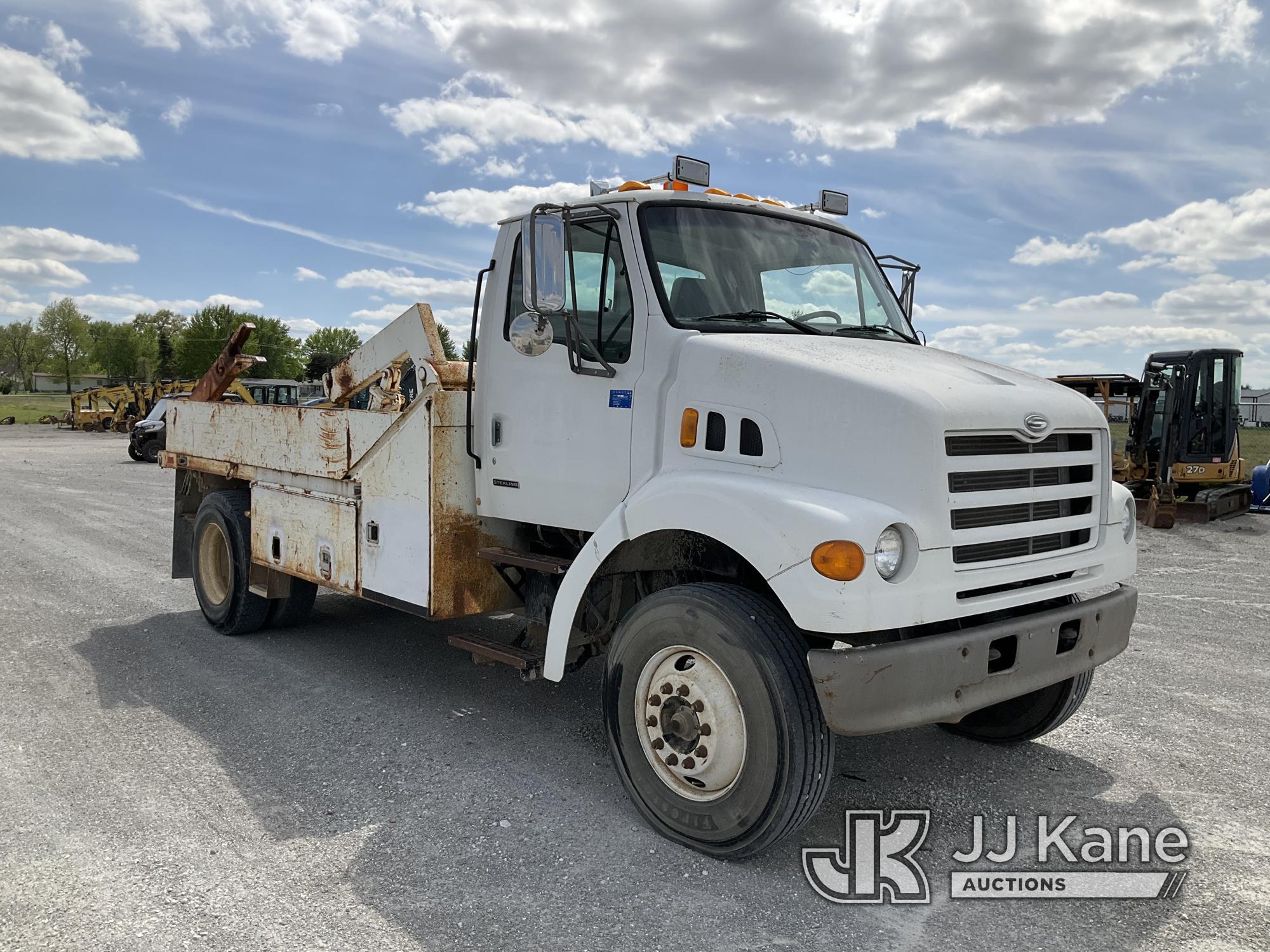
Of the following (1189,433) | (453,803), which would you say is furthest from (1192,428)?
(453,803)

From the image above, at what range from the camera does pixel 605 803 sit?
4270mm

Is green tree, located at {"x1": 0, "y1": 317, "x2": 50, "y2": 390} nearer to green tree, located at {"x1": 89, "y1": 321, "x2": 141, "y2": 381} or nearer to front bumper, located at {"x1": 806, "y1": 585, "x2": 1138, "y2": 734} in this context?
green tree, located at {"x1": 89, "y1": 321, "x2": 141, "y2": 381}

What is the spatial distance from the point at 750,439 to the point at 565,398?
1101 millimetres

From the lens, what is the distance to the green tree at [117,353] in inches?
4769

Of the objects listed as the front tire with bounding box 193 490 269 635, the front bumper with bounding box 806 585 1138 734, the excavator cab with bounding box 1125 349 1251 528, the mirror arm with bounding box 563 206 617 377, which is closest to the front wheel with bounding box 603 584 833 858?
the front bumper with bounding box 806 585 1138 734

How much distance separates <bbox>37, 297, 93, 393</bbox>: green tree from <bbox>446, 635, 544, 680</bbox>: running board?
135m

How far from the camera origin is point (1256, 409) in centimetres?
6159

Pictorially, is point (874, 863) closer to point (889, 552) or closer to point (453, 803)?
point (889, 552)

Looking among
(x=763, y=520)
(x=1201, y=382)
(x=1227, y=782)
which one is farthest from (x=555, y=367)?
(x=1201, y=382)

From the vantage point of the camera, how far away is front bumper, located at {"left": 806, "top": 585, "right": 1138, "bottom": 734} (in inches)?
133

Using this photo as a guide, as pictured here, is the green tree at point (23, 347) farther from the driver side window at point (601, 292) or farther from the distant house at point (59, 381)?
the driver side window at point (601, 292)

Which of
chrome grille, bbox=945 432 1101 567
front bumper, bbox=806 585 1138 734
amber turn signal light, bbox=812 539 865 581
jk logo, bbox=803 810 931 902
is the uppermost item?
chrome grille, bbox=945 432 1101 567

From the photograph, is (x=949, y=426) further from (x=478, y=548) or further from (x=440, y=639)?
(x=440, y=639)

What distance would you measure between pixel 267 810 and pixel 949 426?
3239 mm
